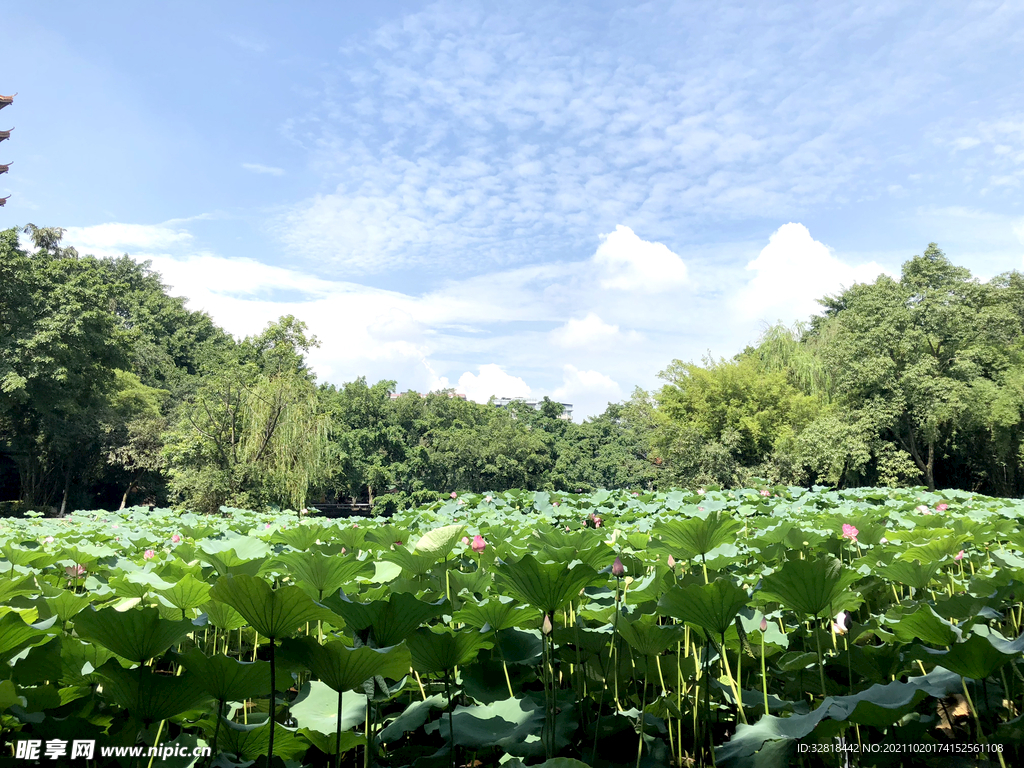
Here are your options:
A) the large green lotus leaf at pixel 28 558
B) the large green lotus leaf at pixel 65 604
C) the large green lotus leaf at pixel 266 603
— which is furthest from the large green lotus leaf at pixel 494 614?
the large green lotus leaf at pixel 28 558

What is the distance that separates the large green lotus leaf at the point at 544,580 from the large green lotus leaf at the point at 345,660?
8.7 inches

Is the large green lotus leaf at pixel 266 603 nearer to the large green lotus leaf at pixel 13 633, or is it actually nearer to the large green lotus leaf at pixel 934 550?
the large green lotus leaf at pixel 13 633

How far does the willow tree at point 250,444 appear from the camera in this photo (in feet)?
40.2

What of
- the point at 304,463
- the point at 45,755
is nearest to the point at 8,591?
the point at 45,755

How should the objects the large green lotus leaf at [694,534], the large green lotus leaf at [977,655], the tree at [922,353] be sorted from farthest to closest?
the tree at [922,353]
the large green lotus leaf at [694,534]
the large green lotus leaf at [977,655]

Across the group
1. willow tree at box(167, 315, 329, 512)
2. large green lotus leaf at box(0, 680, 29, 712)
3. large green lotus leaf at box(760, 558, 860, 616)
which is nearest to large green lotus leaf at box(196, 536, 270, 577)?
large green lotus leaf at box(0, 680, 29, 712)

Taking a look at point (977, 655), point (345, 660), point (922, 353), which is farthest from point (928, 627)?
point (922, 353)

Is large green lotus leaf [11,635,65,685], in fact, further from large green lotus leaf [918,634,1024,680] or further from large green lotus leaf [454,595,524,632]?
large green lotus leaf [918,634,1024,680]

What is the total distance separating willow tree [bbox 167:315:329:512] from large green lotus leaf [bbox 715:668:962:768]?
12.3m

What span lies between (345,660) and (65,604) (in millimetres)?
811

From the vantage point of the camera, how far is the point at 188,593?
1.21 m

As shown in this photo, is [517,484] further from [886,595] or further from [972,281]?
[886,595]

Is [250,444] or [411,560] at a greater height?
[250,444]

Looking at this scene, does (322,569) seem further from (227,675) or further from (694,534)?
(694,534)
